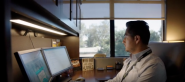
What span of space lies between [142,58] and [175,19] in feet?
6.83

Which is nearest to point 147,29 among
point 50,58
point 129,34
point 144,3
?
point 129,34

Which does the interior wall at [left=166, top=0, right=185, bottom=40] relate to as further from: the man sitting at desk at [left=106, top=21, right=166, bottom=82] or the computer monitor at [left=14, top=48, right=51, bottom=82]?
the computer monitor at [left=14, top=48, right=51, bottom=82]

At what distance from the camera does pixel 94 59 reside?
2.21m

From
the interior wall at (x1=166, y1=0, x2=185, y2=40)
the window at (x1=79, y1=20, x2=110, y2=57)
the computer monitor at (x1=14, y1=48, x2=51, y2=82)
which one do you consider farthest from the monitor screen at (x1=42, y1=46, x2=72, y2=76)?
the interior wall at (x1=166, y1=0, x2=185, y2=40)

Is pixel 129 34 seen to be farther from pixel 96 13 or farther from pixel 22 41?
pixel 96 13

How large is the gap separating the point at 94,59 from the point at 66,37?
0.65 m

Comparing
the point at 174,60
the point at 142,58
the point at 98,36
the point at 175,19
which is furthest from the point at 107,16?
the point at 174,60

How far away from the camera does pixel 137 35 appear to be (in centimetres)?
127

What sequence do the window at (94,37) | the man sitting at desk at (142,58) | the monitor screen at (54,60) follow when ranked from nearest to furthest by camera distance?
the man sitting at desk at (142,58), the monitor screen at (54,60), the window at (94,37)

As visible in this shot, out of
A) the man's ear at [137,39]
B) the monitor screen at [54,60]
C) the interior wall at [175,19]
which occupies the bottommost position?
the monitor screen at [54,60]

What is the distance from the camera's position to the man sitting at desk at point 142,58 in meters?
1.05

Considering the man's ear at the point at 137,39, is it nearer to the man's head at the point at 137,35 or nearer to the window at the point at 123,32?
the man's head at the point at 137,35

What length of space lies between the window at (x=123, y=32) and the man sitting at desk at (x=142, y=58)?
1467 millimetres

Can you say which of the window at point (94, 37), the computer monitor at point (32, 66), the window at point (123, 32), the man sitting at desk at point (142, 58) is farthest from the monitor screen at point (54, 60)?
the window at point (123, 32)
